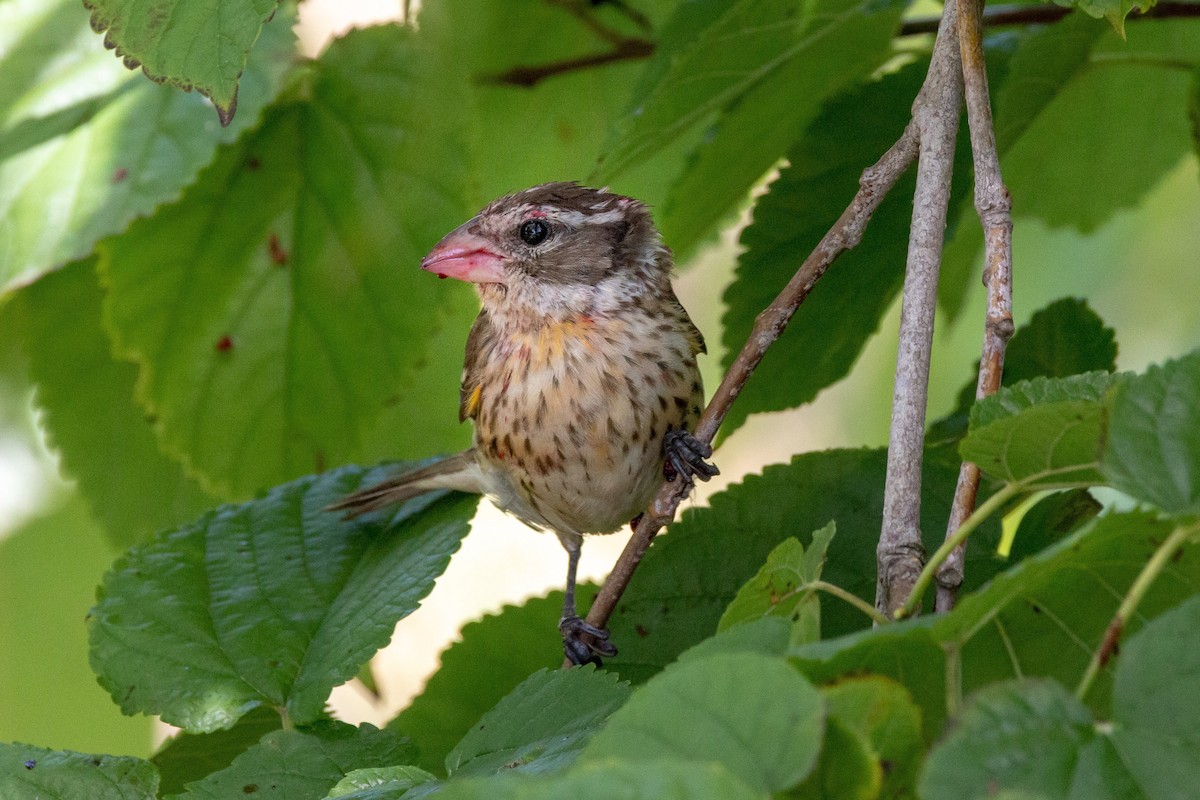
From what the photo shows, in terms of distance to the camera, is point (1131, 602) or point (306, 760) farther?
point (306, 760)

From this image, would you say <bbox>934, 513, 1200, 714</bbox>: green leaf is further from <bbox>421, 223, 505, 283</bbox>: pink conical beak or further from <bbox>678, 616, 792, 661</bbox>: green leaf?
<bbox>421, 223, 505, 283</bbox>: pink conical beak

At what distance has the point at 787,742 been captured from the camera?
1108 mm

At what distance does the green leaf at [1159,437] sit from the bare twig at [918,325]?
35cm

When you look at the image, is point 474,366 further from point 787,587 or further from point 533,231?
point 787,587

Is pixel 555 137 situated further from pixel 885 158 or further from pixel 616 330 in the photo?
pixel 885 158

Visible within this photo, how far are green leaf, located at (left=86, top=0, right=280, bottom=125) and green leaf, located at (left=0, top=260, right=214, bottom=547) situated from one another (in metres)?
1.63

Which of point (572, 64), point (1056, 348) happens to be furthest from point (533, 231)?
point (1056, 348)

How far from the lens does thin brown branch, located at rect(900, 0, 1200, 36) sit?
275cm

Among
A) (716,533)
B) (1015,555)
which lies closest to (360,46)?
(716,533)

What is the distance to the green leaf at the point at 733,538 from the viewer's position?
7.34 ft

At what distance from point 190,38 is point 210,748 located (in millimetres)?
1228

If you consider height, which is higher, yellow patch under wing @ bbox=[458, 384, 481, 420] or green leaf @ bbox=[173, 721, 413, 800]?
yellow patch under wing @ bbox=[458, 384, 481, 420]

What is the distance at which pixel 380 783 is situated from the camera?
1718mm

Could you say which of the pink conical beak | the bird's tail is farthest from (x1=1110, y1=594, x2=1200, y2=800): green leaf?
the pink conical beak
